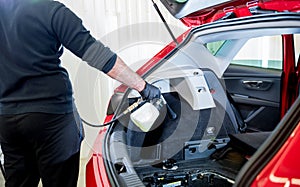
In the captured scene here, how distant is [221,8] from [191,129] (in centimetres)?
67

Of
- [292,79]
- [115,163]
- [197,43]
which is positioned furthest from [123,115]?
[292,79]

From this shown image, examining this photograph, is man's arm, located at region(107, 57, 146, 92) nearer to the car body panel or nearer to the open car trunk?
the open car trunk

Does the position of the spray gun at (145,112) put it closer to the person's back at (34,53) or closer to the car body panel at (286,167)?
the person's back at (34,53)

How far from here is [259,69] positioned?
2.62m

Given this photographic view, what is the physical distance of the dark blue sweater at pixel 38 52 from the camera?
4.73ft

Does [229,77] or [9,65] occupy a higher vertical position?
[9,65]

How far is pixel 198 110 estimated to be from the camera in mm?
1874

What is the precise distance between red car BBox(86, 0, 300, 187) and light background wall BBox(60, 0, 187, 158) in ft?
2.41

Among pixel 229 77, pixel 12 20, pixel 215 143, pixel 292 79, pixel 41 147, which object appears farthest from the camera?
pixel 229 77

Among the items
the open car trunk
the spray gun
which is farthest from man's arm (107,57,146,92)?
the open car trunk

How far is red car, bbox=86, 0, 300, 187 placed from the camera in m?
1.37

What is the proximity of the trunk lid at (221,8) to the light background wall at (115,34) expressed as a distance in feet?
3.26

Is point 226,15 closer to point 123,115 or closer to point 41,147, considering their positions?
point 123,115

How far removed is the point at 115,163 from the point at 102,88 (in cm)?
154
